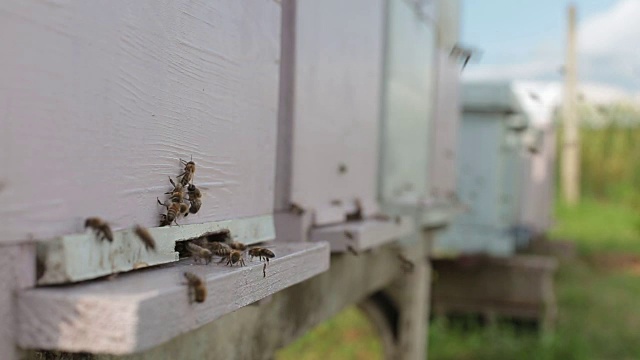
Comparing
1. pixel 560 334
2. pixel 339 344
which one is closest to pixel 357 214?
pixel 339 344

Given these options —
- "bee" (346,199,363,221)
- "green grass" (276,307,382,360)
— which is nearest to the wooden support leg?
"bee" (346,199,363,221)

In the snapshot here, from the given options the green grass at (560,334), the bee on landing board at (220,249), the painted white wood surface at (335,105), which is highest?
the painted white wood surface at (335,105)

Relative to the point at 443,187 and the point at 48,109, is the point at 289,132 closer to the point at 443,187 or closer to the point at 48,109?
the point at 48,109

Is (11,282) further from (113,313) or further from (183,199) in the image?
(183,199)

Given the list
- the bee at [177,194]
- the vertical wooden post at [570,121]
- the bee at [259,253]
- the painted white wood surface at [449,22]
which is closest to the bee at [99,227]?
the bee at [177,194]

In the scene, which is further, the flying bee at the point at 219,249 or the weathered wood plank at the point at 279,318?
the weathered wood plank at the point at 279,318

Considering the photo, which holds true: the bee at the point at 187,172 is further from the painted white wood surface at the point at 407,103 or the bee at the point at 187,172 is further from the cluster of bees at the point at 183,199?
the painted white wood surface at the point at 407,103

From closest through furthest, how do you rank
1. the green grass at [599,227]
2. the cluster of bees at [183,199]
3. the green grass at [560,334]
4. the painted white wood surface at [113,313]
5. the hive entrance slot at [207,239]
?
the painted white wood surface at [113,313] < the cluster of bees at [183,199] < the hive entrance slot at [207,239] < the green grass at [560,334] < the green grass at [599,227]
